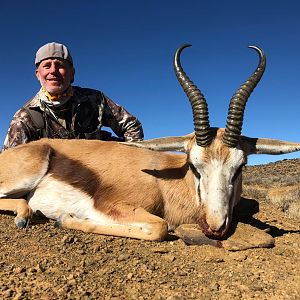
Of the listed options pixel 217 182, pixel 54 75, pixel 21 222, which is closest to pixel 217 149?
pixel 217 182

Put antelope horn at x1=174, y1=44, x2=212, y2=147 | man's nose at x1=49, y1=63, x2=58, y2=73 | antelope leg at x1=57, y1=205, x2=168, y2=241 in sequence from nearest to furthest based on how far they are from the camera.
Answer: antelope leg at x1=57, y1=205, x2=168, y2=241, antelope horn at x1=174, y1=44, x2=212, y2=147, man's nose at x1=49, y1=63, x2=58, y2=73

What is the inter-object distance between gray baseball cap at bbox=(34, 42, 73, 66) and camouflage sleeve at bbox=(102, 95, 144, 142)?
1.26 metres

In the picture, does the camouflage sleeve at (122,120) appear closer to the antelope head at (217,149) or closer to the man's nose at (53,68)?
the man's nose at (53,68)

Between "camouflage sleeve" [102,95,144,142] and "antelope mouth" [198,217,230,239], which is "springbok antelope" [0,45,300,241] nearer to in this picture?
"antelope mouth" [198,217,230,239]

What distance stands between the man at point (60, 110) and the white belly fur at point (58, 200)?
233 cm

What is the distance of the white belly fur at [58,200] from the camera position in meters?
6.13

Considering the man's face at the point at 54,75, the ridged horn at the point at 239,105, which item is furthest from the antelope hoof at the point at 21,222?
the man's face at the point at 54,75

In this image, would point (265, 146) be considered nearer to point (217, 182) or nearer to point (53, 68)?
point (217, 182)

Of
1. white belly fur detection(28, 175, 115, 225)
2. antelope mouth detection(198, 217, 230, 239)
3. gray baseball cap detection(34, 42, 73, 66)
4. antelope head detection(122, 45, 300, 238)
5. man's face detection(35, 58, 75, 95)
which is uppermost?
gray baseball cap detection(34, 42, 73, 66)

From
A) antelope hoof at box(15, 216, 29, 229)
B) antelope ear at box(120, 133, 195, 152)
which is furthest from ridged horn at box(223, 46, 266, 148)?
antelope hoof at box(15, 216, 29, 229)

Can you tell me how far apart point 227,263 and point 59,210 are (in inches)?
109

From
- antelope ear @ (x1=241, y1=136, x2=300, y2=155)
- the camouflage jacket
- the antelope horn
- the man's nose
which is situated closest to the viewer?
the antelope horn

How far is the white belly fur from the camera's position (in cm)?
613

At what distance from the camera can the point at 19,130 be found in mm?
8367
